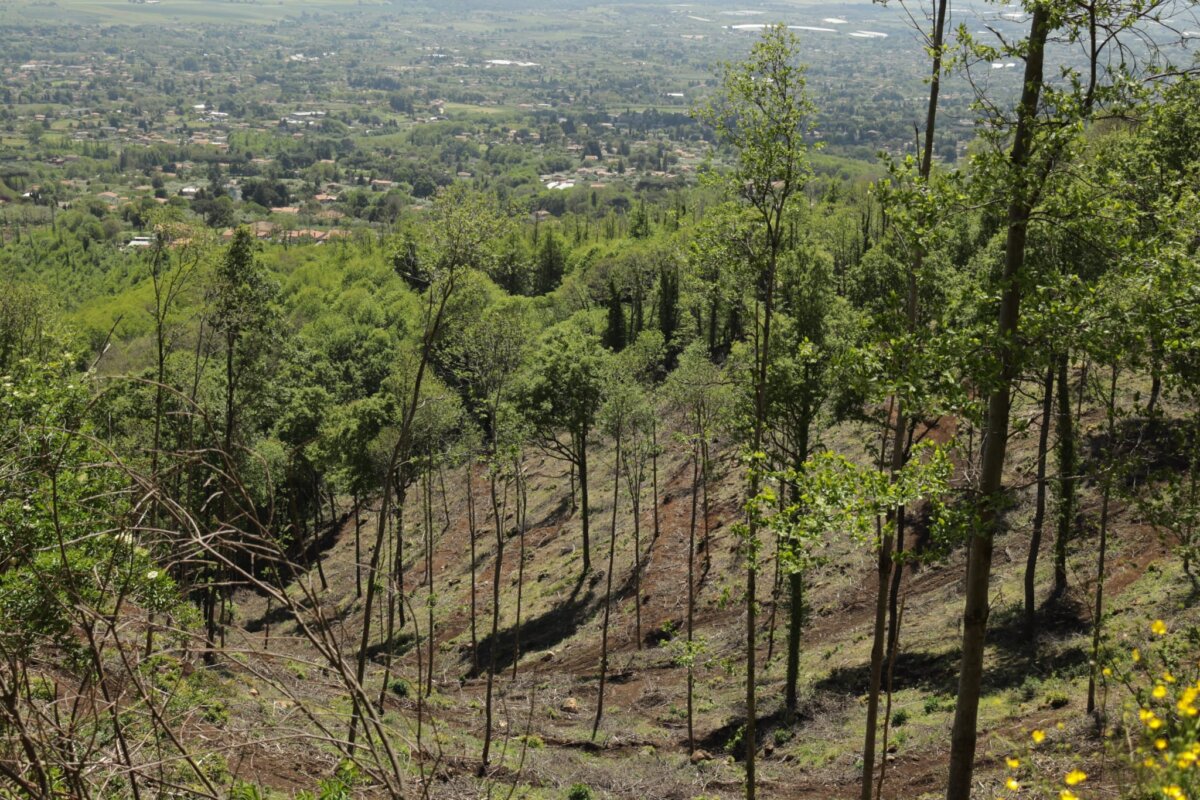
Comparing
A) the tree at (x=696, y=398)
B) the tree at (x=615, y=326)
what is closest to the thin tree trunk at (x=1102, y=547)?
the tree at (x=696, y=398)

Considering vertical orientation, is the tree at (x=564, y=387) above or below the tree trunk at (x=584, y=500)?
above

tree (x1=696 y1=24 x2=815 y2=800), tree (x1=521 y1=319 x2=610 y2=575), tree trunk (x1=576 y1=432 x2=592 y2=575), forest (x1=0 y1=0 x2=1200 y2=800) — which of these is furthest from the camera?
tree trunk (x1=576 y1=432 x2=592 y2=575)

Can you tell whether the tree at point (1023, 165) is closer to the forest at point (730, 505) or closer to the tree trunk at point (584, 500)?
the forest at point (730, 505)

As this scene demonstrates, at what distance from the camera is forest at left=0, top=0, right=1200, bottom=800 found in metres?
4.25

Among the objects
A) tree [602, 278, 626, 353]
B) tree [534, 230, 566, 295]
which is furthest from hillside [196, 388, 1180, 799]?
tree [534, 230, 566, 295]

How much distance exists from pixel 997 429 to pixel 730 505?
24045 millimetres

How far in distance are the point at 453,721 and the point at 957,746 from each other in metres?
16.6

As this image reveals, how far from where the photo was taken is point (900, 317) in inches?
300

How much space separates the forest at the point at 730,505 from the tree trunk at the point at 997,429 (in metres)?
0.04

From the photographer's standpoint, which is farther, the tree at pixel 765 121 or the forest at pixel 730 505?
the tree at pixel 765 121

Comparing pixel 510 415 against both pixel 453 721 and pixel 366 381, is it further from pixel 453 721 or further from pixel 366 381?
pixel 366 381

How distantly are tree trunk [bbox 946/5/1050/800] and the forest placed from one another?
0.04 metres

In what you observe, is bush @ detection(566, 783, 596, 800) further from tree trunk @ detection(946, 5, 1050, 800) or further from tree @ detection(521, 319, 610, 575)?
tree @ detection(521, 319, 610, 575)

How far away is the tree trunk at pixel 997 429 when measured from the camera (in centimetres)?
721
